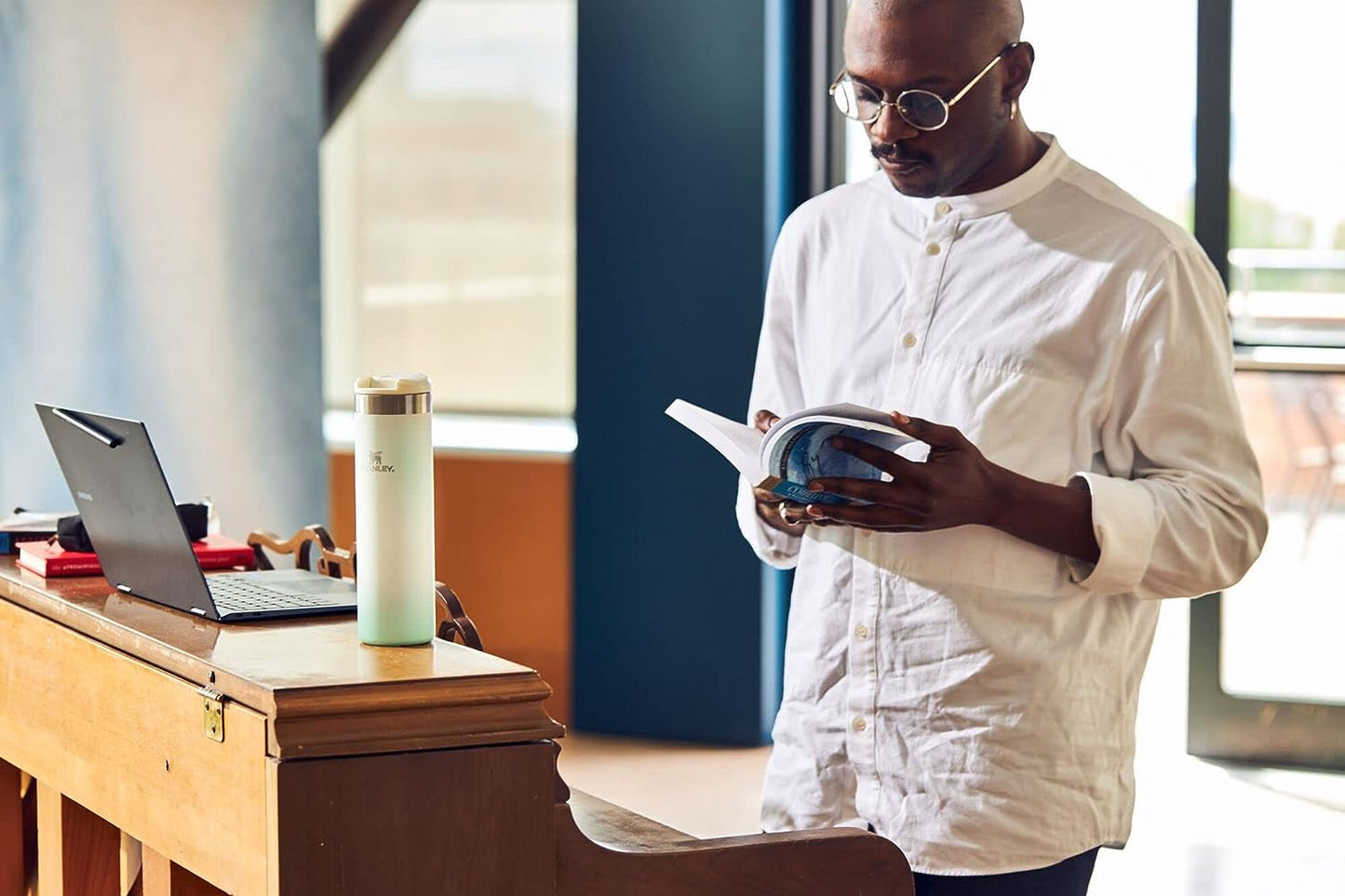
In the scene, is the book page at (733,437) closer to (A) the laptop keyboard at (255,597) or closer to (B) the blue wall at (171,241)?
(A) the laptop keyboard at (255,597)

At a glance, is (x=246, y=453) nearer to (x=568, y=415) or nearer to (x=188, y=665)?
(x=568, y=415)

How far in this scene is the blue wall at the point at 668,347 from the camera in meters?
4.72

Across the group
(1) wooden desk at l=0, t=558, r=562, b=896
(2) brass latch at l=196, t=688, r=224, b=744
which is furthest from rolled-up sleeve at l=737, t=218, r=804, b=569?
(2) brass latch at l=196, t=688, r=224, b=744

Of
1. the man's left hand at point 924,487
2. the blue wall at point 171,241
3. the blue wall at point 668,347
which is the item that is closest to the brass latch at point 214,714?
the man's left hand at point 924,487

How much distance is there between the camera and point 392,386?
1.21m

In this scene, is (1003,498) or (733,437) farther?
(733,437)

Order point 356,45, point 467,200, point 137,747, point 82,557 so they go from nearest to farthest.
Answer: point 137,747 → point 82,557 → point 356,45 → point 467,200

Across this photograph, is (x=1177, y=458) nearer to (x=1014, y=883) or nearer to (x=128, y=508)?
(x=1014, y=883)

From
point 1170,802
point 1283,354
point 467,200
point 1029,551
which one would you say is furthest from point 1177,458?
point 467,200

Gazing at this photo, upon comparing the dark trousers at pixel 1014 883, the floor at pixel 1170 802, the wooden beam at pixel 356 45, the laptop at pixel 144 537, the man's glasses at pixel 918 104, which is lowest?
the floor at pixel 1170 802

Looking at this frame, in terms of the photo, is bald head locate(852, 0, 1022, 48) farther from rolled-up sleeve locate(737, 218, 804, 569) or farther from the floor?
the floor

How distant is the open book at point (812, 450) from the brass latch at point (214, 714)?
0.54m

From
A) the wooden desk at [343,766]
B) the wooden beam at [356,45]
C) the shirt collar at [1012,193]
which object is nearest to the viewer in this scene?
the wooden desk at [343,766]

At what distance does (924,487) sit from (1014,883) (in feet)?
1.26
